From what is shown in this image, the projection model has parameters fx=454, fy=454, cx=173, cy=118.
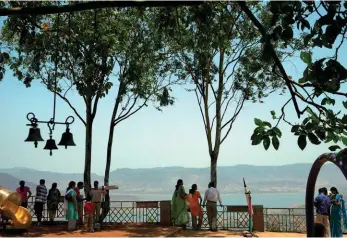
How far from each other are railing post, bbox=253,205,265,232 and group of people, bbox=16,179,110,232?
5.10 m

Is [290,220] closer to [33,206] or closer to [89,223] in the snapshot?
[89,223]

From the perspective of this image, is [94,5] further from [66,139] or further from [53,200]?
[53,200]

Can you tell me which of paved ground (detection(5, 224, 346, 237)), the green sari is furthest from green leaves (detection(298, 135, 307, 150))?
the green sari

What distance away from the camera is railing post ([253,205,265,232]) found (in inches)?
603

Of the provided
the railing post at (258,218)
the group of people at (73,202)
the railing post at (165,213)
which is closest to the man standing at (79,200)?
the group of people at (73,202)

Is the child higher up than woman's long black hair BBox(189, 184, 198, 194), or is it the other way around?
woman's long black hair BBox(189, 184, 198, 194)

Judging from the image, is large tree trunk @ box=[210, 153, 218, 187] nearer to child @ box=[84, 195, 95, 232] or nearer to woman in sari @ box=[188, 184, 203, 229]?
woman in sari @ box=[188, 184, 203, 229]

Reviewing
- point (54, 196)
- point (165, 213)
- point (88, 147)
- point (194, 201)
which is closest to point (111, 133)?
point (88, 147)

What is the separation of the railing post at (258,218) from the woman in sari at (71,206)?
5.98 m

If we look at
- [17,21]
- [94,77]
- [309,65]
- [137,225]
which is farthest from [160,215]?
[309,65]

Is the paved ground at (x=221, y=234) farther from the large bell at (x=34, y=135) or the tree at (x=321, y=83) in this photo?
the tree at (x=321, y=83)

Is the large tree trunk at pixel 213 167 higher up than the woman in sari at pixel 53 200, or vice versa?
the large tree trunk at pixel 213 167

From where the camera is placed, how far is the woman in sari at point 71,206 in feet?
48.5

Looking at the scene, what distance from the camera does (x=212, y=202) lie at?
1506 cm
